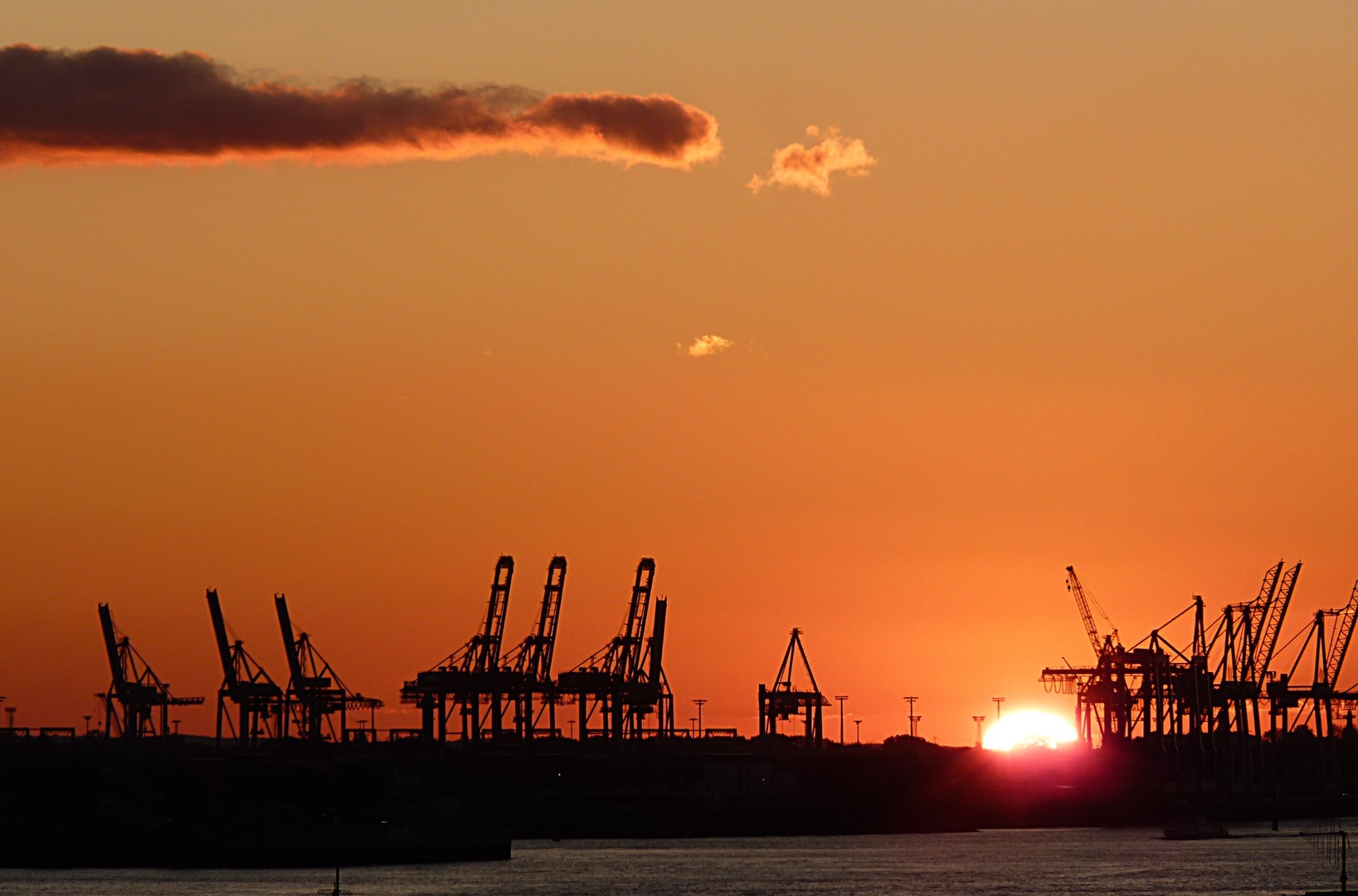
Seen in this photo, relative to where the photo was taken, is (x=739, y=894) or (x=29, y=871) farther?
(x=29, y=871)

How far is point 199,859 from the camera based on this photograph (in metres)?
172

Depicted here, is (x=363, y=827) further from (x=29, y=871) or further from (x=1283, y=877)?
(x=1283, y=877)

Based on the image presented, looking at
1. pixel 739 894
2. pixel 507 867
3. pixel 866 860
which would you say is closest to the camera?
pixel 739 894

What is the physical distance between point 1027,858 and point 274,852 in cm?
6162

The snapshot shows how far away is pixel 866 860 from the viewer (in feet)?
637

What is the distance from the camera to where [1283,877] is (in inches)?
6722

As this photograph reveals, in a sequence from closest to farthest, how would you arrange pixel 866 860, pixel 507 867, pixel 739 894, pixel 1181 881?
1. pixel 739 894
2. pixel 1181 881
3. pixel 507 867
4. pixel 866 860

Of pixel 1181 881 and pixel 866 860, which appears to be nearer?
pixel 1181 881

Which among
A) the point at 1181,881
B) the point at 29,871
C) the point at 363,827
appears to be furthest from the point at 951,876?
the point at 29,871

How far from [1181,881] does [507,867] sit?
1966 inches

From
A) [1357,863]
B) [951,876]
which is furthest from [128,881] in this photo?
[1357,863]

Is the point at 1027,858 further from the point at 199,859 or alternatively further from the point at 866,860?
the point at 199,859

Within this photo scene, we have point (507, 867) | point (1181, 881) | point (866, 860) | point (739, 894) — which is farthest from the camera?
point (866, 860)

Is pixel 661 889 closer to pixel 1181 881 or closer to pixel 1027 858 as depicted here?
pixel 1181 881
